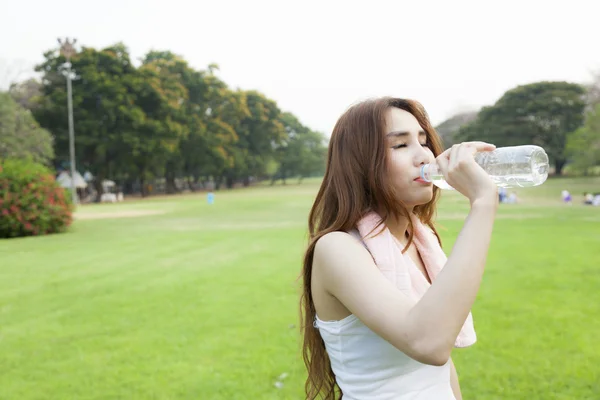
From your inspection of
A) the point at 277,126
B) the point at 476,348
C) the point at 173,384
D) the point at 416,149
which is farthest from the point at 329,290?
the point at 277,126

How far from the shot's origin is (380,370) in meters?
1.64

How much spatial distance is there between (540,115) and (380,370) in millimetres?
51807

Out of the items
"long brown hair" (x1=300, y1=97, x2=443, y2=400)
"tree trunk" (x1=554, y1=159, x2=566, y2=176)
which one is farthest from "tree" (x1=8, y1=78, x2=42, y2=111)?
"long brown hair" (x1=300, y1=97, x2=443, y2=400)

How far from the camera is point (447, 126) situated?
66375 mm

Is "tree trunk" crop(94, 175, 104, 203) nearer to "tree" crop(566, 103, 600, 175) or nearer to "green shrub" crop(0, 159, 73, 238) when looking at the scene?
"green shrub" crop(0, 159, 73, 238)

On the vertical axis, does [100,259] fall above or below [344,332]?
below

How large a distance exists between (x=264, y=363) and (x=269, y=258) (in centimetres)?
646

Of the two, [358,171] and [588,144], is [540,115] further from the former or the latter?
[358,171]

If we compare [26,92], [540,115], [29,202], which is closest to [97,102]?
[26,92]

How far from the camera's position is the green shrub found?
57.2ft

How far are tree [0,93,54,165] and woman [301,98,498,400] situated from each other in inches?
1430

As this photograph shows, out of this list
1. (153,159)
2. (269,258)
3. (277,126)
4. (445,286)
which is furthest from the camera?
(277,126)

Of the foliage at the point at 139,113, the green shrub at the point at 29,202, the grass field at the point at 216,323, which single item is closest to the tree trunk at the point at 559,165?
the foliage at the point at 139,113

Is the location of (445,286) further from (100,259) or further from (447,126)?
(447,126)
